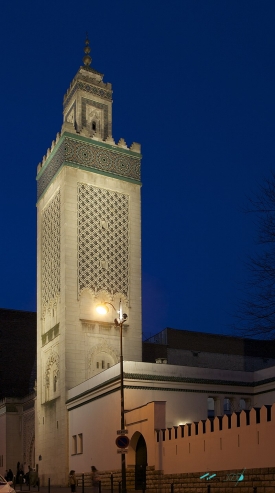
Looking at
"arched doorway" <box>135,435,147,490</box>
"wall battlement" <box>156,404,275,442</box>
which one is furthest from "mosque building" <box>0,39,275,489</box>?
"wall battlement" <box>156,404,275,442</box>

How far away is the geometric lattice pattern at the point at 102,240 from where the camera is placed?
35.2m

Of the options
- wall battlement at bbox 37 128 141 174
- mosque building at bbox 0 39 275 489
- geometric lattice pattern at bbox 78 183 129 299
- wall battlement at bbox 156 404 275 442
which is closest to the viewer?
wall battlement at bbox 156 404 275 442

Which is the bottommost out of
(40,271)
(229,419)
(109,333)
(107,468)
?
(107,468)

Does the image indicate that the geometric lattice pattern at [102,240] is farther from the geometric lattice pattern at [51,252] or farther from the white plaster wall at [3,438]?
the white plaster wall at [3,438]

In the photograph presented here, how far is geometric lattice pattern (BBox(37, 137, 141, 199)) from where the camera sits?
36.3m

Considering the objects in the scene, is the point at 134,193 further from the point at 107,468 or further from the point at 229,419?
the point at 229,419

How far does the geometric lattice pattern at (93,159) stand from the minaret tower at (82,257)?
0.06 m

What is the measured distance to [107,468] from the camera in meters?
27.8

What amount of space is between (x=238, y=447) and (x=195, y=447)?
2.46m

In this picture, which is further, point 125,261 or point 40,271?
point 40,271

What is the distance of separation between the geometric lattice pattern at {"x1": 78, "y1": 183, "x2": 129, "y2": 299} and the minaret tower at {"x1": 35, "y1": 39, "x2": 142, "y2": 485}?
53mm

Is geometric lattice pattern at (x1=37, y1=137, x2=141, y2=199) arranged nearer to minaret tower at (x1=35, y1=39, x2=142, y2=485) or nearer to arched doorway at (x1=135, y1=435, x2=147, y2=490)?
minaret tower at (x1=35, y1=39, x2=142, y2=485)

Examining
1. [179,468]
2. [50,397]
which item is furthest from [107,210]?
[179,468]

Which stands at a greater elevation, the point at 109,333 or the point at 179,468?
the point at 109,333
